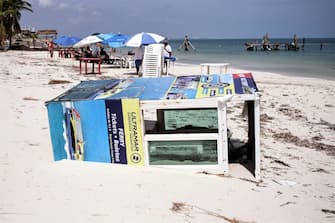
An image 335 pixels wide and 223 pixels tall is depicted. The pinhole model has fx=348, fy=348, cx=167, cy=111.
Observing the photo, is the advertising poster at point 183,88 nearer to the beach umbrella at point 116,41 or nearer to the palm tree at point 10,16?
the beach umbrella at point 116,41

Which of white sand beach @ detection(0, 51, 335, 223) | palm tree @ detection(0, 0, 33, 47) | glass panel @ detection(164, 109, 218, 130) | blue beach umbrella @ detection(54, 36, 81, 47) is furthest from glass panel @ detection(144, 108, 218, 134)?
palm tree @ detection(0, 0, 33, 47)

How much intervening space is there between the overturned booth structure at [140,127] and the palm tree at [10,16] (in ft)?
112

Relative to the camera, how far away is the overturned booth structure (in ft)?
12.2

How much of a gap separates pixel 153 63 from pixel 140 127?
775 centimetres

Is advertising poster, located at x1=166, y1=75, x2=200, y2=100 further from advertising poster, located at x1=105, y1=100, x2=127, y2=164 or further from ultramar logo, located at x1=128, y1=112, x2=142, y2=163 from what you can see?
advertising poster, located at x1=105, y1=100, x2=127, y2=164

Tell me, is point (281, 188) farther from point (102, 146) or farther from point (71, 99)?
point (71, 99)

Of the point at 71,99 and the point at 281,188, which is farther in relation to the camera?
the point at 71,99

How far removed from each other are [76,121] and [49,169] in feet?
1.96

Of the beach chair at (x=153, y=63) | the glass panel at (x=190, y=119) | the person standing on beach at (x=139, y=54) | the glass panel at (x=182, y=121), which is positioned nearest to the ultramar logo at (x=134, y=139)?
the glass panel at (x=182, y=121)

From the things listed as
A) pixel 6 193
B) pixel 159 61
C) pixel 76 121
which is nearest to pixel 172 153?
pixel 76 121

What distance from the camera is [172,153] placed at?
12.9 ft

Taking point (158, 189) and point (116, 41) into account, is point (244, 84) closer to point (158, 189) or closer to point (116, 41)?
point (158, 189)

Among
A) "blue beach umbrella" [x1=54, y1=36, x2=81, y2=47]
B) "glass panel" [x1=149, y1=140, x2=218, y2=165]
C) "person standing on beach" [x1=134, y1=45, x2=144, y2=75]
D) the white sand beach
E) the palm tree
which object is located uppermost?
the palm tree

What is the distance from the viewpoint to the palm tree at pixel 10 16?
113ft
